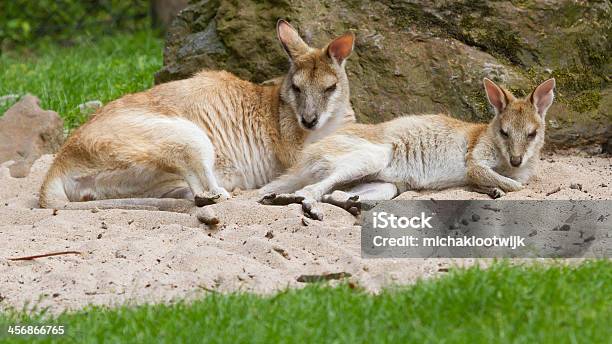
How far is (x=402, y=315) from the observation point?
465 centimetres

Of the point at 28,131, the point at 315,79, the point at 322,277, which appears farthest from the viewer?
the point at 28,131

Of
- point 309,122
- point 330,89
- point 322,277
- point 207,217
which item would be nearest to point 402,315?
point 322,277

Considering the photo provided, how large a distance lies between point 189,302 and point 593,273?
6.64 feet

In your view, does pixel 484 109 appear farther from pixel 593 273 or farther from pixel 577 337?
pixel 577 337

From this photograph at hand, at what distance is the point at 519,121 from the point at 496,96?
0.91 feet

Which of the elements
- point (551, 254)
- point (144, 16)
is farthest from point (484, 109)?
point (144, 16)

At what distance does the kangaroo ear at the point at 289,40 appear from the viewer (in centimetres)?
826

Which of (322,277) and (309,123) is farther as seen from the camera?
(309,123)

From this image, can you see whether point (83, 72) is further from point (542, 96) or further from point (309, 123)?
point (542, 96)

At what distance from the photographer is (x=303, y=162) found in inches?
308

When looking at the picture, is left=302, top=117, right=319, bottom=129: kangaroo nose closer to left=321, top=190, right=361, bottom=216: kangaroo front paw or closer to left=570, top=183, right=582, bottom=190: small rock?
left=321, top=190, right=361, bottom=216: kangaroo front paw

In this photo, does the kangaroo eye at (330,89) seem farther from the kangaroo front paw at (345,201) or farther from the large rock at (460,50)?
the kangaroo front paw at (345,201)

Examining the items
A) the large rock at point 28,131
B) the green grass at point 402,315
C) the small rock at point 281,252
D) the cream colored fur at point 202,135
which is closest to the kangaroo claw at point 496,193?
the cream colored fur at point 202,135

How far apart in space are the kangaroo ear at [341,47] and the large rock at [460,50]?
21.5 inches
